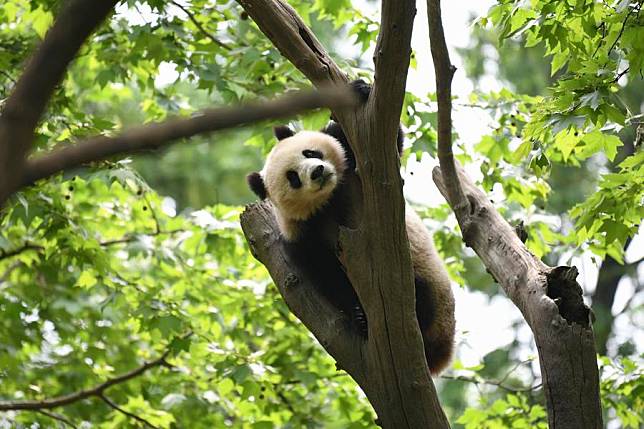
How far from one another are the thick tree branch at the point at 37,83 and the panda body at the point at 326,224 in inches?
126

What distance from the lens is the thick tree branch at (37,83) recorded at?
1088mm

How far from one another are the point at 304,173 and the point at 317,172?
0.10 m

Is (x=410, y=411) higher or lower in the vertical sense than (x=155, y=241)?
lower

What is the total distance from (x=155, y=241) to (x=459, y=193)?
9.12 ft

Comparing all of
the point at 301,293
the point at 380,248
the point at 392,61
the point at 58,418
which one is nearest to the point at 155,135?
the point at 392,61

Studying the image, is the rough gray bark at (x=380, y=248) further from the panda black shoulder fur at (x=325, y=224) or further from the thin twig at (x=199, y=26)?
the thin twig at (x=199, y=26)

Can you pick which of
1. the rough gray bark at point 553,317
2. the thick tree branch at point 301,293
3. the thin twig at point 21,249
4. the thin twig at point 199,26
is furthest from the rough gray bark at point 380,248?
the thin twig at point 21,249

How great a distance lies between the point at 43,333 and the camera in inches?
258

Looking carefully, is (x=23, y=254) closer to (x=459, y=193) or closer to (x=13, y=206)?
(x=13, y=206)

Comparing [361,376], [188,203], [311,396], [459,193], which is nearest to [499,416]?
[311,396]

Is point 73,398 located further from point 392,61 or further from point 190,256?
point 392,61

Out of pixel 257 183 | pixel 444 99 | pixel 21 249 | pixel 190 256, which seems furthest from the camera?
pixel 190 256

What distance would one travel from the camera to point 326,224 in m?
4.64

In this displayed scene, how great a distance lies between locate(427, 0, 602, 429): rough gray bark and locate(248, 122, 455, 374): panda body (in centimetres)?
68
